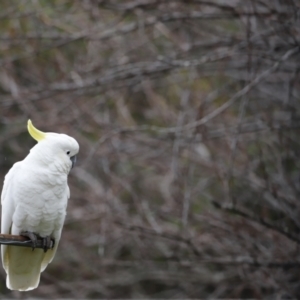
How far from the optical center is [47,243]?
3.16 m

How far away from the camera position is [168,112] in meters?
5.35

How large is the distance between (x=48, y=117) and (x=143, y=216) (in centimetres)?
121

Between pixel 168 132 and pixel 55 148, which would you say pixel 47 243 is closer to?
pixel 55 148

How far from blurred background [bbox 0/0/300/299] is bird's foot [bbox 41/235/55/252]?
3.26 feet

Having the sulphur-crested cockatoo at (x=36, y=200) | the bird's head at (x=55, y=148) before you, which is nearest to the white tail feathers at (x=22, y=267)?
the sulphur-crested cockatoo at (x=36, y=200)

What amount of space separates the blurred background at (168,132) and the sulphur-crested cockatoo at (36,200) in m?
0.95

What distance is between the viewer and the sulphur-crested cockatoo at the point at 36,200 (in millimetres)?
2982

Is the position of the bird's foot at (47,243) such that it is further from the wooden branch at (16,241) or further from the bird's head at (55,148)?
the bird's head at (55,148)

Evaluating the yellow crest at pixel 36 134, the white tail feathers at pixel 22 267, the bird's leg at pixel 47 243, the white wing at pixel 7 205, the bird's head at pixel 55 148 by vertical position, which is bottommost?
the white tail feathers at pixel 22 267

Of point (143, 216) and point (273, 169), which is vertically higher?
point (273, 169)

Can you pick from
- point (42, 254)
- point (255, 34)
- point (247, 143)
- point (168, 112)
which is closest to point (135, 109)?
point (168, 112)

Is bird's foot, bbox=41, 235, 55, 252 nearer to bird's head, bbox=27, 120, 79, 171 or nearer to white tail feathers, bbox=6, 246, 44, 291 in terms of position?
white tail feathers, bbox=6, 246, 44, 291

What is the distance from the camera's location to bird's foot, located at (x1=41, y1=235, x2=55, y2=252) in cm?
313

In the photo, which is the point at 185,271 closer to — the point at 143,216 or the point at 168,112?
the point at 143,216
